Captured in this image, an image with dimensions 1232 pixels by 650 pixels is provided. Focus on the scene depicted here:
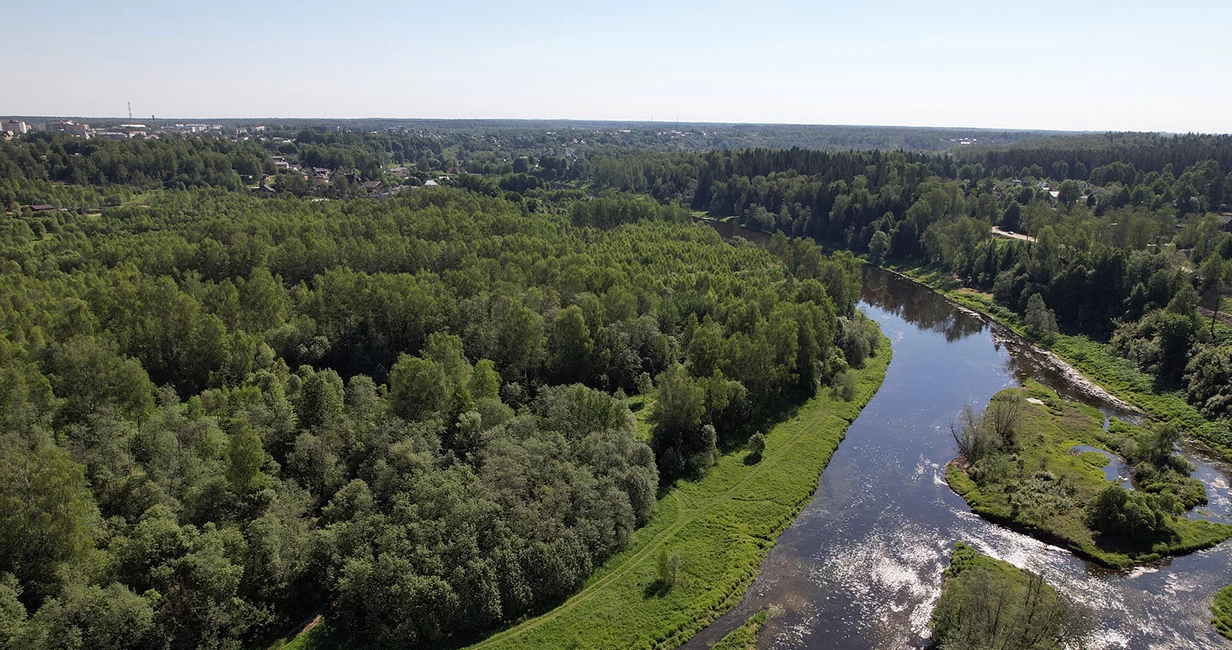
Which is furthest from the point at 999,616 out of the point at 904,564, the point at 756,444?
the point at 756,444

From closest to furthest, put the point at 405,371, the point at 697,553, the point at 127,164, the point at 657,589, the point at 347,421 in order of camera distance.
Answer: the point at 657,589
the point at 697,553
the point at 347,421
the point at 405,371
the point at 127,164

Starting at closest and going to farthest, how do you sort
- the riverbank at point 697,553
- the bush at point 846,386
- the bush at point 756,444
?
the riverbank at point 697,553, the bush at point 756,444, the bush at point 846,386

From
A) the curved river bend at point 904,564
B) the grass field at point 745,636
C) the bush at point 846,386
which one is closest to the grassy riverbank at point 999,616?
the curved river bend at point 904,564

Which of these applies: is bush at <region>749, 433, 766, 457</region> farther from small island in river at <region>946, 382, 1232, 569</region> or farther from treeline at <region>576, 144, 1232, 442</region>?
treeline at <region>576, 144, 1232, 442</region>

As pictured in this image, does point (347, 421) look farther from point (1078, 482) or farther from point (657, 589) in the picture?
point (1078, 482)

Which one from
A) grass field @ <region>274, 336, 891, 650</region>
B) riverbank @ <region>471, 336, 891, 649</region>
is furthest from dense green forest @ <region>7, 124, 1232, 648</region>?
riverbank @ <region>471, 336, 891, 649</region>

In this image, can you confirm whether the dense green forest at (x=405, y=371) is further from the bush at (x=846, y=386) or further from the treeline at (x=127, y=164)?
the treeline at (x=127, y=164)

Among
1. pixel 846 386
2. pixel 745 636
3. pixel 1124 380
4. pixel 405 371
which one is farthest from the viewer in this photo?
pixel 1124 380

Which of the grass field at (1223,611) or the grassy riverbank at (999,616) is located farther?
the grass field at (1223,611)
